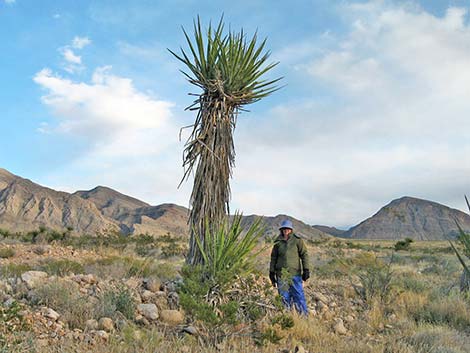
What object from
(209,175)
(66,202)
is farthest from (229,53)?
(66,202)

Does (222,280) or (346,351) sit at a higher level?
(222,280)

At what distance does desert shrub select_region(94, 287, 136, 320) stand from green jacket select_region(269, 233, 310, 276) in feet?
9.27

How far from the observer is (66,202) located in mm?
82000

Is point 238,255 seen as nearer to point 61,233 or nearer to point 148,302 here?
point 148,302

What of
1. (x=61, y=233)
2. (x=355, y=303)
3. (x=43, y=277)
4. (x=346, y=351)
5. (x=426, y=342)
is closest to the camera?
(x=346, y=351)

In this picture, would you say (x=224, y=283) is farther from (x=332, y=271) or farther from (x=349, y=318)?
(x=332, y=271)

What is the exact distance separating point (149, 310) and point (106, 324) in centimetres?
105

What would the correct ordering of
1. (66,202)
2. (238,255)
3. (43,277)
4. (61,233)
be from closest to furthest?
(238,255)
(43,277)
(61,233)
(66,202)

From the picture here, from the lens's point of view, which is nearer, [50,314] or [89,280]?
[50,314]

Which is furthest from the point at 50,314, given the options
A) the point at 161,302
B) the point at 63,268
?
the point at 63,268

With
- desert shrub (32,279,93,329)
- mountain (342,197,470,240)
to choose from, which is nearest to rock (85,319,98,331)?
desert shrub (32,279,93,329)

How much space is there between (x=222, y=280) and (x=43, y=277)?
3640 mm

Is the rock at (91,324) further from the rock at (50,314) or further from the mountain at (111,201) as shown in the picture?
the mountain at (111,201)

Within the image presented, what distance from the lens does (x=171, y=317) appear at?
7.54m
